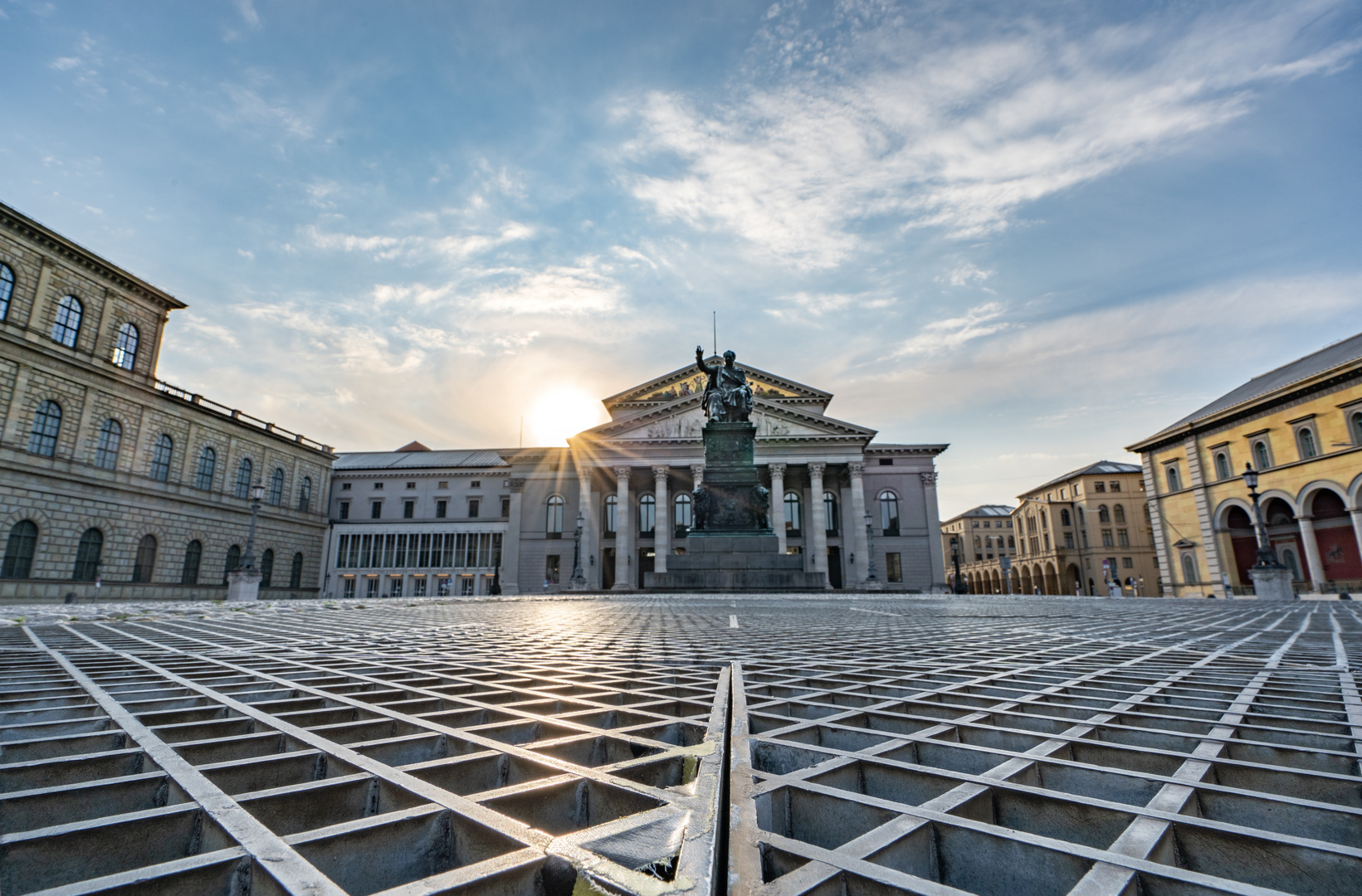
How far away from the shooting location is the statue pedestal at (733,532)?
55.3ft

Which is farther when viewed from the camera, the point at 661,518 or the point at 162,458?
the point at 661,518

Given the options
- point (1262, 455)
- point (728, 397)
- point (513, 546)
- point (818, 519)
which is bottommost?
point (513, 546)

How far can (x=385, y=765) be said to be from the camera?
5.33 feet

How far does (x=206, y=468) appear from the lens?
40.9 metres

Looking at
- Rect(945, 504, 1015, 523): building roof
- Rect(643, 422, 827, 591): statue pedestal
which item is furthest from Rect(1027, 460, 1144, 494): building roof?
Rect(643, 422, 827, 591): statue pedestal

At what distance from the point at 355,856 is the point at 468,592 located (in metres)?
55.8

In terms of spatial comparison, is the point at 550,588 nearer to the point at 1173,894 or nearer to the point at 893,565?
the point at 893,565

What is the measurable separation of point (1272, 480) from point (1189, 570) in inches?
341

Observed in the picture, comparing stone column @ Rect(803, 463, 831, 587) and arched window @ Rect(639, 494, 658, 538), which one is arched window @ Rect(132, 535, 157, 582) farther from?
stone column @ Rect(803, 463, 831, 587)

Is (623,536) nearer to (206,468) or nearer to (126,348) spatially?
(206,468)

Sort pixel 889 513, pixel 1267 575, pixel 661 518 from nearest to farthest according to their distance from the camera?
1. pixel 1267 575
2. pixel 661 518
3. pixel 889 513

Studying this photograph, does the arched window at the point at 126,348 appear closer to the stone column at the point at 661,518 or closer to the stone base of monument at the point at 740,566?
the stone column at the point at 661,518

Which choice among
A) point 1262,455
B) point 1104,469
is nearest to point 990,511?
point 1104,469

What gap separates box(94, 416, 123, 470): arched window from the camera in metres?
33.3
